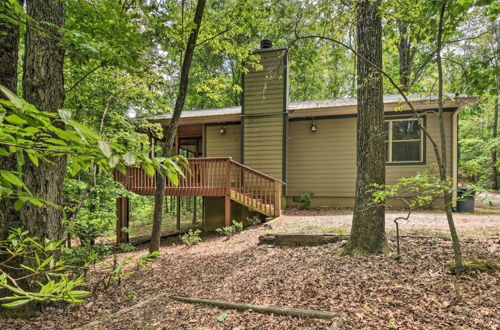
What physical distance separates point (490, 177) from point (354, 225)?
21649mm

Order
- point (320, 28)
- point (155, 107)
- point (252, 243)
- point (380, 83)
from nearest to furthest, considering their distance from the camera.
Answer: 1. point (380, 83)
2. point (320, 28)
3. point (252, 243)
4. point (155, 107)

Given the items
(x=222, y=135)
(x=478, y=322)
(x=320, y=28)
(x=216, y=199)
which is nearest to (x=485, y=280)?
(x=478, y=322)

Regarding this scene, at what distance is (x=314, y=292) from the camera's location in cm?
306

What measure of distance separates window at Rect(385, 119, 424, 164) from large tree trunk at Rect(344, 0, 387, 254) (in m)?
5.26

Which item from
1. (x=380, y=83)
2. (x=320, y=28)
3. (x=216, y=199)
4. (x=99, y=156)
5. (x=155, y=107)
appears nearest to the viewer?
(x=99, y=156)

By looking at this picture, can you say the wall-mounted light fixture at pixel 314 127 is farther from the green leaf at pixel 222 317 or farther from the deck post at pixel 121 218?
the green leaf at pixel 222 317

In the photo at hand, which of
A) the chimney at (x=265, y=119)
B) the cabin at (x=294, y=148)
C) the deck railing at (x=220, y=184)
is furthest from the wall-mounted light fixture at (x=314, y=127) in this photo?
the deck railing at (x=220, y=184)

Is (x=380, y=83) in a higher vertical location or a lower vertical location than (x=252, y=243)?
higher

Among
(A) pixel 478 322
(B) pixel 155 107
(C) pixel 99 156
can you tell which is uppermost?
(B) pixel 155 107

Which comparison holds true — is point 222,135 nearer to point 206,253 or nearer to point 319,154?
point 319,154

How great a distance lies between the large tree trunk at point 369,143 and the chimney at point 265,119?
5248 millimetres

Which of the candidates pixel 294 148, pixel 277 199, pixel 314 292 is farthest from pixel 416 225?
pixel 294 148

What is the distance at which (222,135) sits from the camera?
10.5 meters

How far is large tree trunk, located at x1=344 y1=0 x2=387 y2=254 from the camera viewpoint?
3736mm
